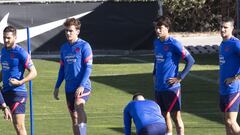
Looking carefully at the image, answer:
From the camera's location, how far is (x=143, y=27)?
34.8 meters

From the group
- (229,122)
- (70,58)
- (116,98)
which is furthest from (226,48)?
(116,98)

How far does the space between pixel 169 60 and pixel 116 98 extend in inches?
320

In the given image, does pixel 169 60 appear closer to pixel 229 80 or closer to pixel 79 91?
pixel 229 80

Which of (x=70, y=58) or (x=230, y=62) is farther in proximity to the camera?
(x=70, y=58)

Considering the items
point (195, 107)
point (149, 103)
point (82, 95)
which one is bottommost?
point (195, 107)

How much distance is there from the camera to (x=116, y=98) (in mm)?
20281

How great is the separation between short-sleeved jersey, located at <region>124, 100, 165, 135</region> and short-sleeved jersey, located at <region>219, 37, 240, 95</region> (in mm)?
2320

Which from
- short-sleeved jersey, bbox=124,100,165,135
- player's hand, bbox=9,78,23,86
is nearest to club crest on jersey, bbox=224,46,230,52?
short-sleeved jersey, bbox=124,100,165,135

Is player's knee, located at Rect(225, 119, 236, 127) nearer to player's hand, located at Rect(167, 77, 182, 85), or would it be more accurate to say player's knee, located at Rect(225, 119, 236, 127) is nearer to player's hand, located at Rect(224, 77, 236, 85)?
player's hand, located at Rect(224, 77, 236, 85)

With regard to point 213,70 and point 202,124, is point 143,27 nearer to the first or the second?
point 213,70

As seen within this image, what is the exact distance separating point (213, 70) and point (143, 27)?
25.8 feet

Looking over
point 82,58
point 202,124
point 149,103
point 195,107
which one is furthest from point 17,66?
point 195,107

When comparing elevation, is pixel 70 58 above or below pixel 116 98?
above

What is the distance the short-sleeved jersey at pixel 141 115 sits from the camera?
9602 mm
